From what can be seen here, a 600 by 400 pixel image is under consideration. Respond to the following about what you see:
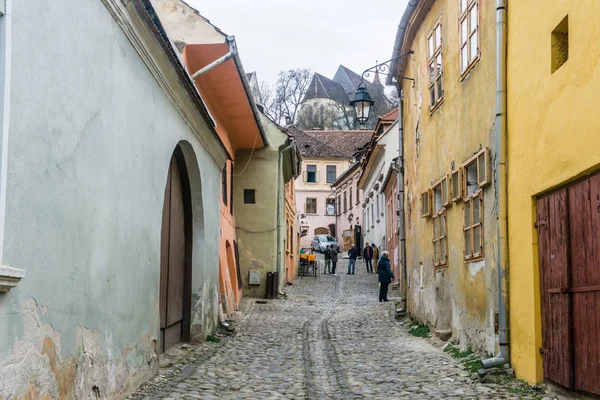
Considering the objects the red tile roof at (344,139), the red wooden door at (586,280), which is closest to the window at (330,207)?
the red tile roof at (344,139)

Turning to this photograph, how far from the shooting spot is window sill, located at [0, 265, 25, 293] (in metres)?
4.06

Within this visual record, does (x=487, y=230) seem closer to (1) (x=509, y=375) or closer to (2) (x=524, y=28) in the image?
(1) (x=509, y=375)

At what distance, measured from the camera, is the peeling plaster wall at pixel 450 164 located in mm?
9364

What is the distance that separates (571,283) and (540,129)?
1.62m

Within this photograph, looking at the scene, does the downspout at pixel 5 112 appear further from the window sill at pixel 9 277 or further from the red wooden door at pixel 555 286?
the red wooden door at pixel 555 286

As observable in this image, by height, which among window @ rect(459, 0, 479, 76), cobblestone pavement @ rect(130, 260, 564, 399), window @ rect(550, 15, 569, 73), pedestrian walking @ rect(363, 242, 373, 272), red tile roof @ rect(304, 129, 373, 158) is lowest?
cobblestone pavement @ rect(130, 260, 564, 399)

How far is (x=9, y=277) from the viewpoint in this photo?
4.13 meters

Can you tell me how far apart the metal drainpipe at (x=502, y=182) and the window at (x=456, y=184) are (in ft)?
7.13

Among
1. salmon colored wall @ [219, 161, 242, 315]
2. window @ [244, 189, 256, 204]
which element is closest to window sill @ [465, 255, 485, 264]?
salmon colored wall @ [219, 161, 242, 315]

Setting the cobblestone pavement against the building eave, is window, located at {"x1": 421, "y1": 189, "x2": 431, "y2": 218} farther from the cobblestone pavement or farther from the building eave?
the building eave

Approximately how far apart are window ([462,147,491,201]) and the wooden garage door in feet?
5.69

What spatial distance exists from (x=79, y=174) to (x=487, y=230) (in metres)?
5.66

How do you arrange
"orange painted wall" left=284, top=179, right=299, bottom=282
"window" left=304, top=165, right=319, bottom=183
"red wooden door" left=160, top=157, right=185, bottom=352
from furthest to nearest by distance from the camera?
"window" left=304, top=165, right=319, bottom=183 < "orange painted wall" left=284, top=179, right=299, bottom=282 < "red wooden door" left=160, top=157, right=185, bottom=352

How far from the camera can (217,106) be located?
16656 mm
